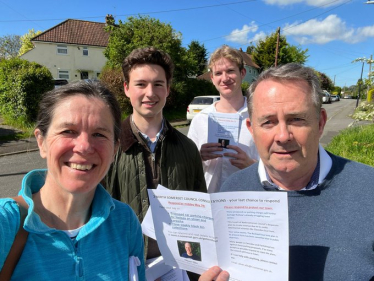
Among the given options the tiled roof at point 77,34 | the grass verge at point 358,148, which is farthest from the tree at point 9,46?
the grass verge at point 358,148

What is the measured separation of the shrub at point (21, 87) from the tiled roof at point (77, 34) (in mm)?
22034

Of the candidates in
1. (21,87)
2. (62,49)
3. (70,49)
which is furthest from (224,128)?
(62,49)

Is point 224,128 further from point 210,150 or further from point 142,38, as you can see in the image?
point 142,38

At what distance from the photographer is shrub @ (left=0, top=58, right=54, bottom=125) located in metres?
Result: 13.1

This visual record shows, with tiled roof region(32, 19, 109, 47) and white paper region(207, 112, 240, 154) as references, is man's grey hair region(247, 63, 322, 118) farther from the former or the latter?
tiled roof region(32, 19, 109, 47)

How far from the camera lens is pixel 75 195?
1.50 metres

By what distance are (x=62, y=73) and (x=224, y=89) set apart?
36.4 meters

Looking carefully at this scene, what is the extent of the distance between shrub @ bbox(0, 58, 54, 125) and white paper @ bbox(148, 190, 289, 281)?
1343 centimetres

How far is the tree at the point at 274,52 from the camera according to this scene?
41.8 meters

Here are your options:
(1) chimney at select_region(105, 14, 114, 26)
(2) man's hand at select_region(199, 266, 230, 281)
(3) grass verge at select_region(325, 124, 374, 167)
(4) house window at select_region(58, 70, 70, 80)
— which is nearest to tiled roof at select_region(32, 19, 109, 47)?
(4) house window at select_region(58, 70, 70, 80)

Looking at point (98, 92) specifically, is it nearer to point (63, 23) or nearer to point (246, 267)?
point (246, 267)

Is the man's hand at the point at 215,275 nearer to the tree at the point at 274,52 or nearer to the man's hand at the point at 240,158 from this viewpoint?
the man's hand at the point at 240,158

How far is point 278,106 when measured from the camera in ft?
5.02

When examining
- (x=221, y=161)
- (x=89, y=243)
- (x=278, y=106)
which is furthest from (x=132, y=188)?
(x=278, y=106)
